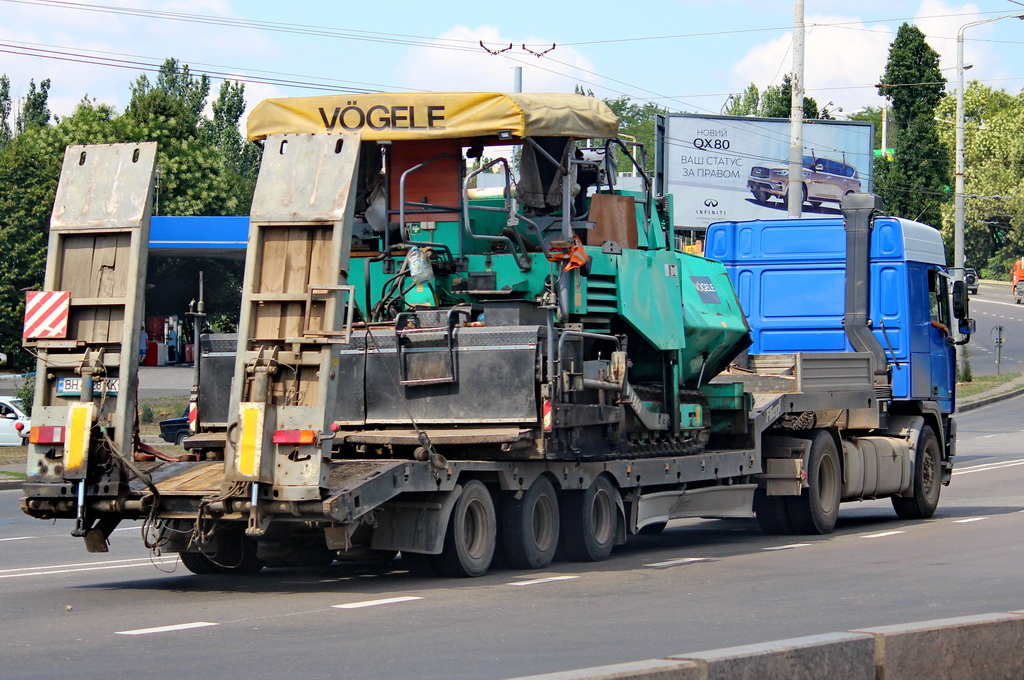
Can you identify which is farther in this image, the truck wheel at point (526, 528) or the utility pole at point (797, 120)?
the utility pole at point (797, 120)

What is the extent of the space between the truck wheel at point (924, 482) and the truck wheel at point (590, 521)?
6621mm

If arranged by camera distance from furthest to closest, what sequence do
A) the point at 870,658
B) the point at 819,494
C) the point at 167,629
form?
the point at 819,494 → the point at 167,629 → the point at 870,658

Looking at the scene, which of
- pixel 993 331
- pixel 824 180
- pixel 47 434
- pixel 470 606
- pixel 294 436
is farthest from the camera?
pixel 993 331

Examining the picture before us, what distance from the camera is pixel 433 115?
1206 centimetres

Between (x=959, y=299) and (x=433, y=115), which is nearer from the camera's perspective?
(x=433, y=115)

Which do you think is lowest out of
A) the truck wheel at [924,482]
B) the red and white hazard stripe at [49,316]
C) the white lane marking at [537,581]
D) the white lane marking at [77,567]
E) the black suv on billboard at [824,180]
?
the white lane marking at [77,567]

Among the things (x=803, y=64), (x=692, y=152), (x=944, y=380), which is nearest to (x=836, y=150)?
(x=692, y=152)

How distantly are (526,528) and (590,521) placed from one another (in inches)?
39.6

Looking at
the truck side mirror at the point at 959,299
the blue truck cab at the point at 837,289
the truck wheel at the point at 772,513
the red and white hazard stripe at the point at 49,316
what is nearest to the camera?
the red and white hazard stripe at the point at 49,316

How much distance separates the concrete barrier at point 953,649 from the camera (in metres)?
6.52

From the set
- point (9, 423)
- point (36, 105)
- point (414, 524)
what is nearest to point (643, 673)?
point (414, 524)

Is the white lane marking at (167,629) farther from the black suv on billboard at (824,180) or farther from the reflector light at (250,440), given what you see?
the black suv on billboard at (824,180)

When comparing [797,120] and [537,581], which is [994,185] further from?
[537,581]

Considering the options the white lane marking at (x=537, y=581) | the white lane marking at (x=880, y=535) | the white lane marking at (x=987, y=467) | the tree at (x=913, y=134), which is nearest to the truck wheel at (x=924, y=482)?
the white lane marking at (x=880, y=535)
